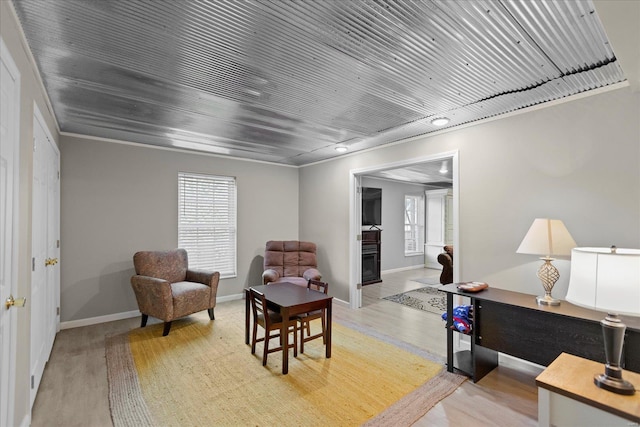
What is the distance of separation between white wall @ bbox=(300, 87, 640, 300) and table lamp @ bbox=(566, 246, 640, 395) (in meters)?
1.40

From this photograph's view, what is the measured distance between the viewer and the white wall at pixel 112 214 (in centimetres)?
375

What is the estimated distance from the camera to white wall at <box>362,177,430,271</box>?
7.52 meters

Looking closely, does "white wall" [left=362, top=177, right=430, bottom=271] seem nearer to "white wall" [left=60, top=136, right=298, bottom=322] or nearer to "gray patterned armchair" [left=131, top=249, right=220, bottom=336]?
"white wall" [left=60, top=136, right=298, bottom=322]

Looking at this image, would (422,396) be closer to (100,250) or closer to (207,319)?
(207,319)

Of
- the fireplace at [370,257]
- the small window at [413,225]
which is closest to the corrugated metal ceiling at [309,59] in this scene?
the fireplace at [370,257]

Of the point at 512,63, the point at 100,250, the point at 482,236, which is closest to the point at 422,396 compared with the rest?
the point at 482,236

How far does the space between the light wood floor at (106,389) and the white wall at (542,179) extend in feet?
2.78

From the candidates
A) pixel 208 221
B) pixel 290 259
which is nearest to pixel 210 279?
pixel 208 221

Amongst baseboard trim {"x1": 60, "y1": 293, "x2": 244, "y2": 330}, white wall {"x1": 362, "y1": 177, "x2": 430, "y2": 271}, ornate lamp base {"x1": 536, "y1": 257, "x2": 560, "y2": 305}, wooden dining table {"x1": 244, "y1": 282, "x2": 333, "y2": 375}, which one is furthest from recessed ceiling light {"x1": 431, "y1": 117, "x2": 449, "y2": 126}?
baseboard trim {"x1": 60, "y1": 293, "x2": 244, "y2": 330}

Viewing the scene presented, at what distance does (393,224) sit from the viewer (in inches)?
306

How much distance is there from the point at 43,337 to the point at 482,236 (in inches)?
169

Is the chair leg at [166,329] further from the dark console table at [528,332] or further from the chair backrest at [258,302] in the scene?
the dark console table at [528,332]

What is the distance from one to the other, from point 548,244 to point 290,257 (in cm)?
352

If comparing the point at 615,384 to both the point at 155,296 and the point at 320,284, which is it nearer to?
the point at 320,284
